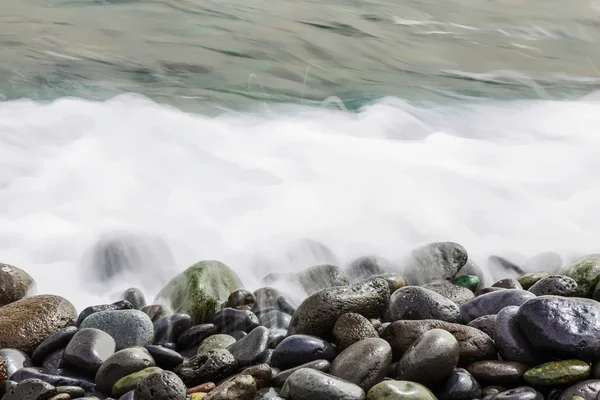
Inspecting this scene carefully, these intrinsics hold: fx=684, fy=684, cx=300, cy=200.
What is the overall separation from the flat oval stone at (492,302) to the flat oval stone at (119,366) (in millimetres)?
1439

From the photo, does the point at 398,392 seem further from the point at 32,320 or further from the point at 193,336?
the point at 32,320

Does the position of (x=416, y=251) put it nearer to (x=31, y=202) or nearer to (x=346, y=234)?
(x=346, y=234)

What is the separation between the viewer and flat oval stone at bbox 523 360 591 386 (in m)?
2.45

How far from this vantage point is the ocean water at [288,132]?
5.43m

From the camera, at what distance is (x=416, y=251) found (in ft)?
14.9

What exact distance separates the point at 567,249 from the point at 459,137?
12.1 feet

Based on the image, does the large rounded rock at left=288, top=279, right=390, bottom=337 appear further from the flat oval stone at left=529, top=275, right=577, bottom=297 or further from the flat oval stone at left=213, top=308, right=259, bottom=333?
the flat oval stone at left=529, top=275, right=577, bottom=297

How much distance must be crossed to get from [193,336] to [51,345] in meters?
0.64

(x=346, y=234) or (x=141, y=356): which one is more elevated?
(x=141, y=356)

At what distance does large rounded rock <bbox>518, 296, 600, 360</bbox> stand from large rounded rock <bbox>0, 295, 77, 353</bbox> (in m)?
2.20

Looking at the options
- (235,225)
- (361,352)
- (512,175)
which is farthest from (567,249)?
(361,352)

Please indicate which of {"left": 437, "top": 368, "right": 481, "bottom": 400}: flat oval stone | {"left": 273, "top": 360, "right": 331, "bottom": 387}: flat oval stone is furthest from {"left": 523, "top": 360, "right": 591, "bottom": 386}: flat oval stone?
{"left": 273, "top": 360, "right": 331, "bottom": 387}: flat oval stone

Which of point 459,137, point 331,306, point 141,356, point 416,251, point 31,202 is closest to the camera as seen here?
point 141,356

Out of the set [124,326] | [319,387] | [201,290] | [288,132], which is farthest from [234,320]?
[288,132]
